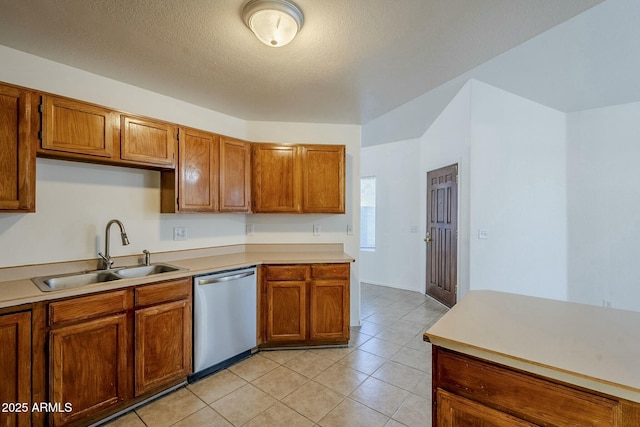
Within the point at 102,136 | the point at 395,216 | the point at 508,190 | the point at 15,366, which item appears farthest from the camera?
the point at 395,216

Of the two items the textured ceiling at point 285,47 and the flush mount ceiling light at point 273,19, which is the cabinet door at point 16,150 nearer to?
the textured ceiling at point 285,47

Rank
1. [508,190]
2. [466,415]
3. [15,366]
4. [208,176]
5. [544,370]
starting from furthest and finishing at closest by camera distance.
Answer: [508,190] < [208,176] < [15,366] < [466,415] < [544,370]

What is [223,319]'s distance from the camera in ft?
7.88

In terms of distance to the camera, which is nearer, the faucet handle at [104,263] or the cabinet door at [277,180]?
the faucet handle at [104,263]

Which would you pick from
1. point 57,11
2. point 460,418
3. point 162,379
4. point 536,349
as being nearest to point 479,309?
point 536,349

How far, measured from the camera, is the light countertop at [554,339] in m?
0.84

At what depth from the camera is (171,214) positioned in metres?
2.69

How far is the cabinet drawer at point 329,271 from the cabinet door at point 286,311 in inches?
6.2

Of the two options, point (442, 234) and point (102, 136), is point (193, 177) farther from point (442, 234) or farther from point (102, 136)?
point (442, 234)

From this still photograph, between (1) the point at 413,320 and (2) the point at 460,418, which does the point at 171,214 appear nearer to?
(2) the point at 460,418

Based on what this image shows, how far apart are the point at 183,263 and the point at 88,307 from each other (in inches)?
33.6

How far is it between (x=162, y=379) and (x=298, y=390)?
998mm

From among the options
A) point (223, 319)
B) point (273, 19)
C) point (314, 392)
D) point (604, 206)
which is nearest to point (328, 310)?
point (314, 392)

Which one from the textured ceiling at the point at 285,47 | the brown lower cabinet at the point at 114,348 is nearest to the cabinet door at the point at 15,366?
the brown lower cabinet at the point at 114,348
